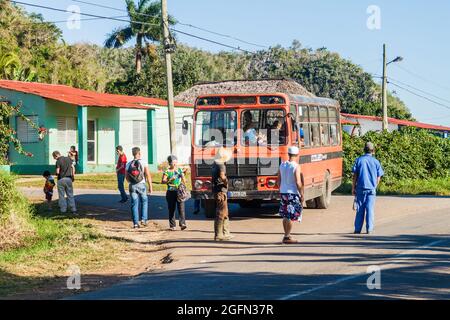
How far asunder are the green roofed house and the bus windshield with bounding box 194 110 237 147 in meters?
17.3

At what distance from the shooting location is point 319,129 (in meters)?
22.8

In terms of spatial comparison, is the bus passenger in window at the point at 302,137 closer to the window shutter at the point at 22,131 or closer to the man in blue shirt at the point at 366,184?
the man in blue shirt at the point at 366,184

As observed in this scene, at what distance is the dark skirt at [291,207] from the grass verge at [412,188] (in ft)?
54.1

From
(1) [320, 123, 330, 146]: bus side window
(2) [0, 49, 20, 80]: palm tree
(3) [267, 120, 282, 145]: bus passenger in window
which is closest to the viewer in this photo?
(3) [267, 120, 282, 145]: bus passenger in window

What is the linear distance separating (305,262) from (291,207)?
2.47m

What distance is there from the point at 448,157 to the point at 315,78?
43.4 meters

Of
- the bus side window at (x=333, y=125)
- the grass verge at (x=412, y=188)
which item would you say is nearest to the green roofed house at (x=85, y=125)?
the grass verge at (x=412, y=188)

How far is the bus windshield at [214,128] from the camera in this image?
65.6 ft

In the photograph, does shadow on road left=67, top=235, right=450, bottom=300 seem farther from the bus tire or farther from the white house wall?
the white house wall

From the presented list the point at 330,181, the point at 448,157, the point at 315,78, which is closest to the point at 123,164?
the point at 330,181

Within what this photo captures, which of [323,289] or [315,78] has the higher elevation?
[315,78]

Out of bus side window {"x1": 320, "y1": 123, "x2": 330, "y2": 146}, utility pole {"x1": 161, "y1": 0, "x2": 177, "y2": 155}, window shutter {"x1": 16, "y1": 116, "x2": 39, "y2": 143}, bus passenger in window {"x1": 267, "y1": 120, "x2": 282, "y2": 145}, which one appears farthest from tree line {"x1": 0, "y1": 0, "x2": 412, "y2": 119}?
bus passenger in window {"x1": 267, "y1": 120, "x2": 282, "y2": 145}

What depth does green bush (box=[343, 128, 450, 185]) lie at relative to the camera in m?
34.9
